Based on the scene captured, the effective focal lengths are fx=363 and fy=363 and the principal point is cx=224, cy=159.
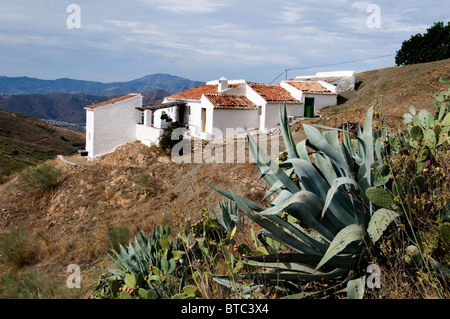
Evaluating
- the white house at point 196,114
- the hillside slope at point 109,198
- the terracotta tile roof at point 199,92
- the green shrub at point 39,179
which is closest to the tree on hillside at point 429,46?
the hillside slope at point 109,198

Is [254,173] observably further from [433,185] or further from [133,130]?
[133,130]

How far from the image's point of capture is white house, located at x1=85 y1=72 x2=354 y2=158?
2000 centimetres

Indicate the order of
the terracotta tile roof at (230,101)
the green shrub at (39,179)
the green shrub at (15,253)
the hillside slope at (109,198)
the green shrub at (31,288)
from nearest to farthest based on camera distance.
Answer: the green shrub at (31,288) → the green shrub at (15,253) → the hillside slope at (109,198) → the green shrub at (39,179) → the terracotta tile roof at (230,101)

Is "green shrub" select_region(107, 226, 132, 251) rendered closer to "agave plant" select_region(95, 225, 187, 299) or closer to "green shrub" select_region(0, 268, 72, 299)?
"green shrub" select_region(0, 268, 72, 299)

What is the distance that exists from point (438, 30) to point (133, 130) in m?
28.5

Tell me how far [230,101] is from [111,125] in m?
7.02

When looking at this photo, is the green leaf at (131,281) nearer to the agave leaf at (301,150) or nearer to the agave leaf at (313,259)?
the agave leaf at (313,259)

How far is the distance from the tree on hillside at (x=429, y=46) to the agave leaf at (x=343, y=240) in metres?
34.3

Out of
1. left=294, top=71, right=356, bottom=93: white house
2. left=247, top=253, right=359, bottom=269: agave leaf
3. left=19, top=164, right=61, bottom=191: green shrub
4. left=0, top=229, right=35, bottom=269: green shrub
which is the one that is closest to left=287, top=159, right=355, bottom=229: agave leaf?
left=247, top=253, right=359, bottom=269: agave leaf

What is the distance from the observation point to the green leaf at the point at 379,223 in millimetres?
2647

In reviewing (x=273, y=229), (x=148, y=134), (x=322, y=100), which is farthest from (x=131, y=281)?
(x=322, y=100)

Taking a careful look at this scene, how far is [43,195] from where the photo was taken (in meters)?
15.4

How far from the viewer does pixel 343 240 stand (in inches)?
101
